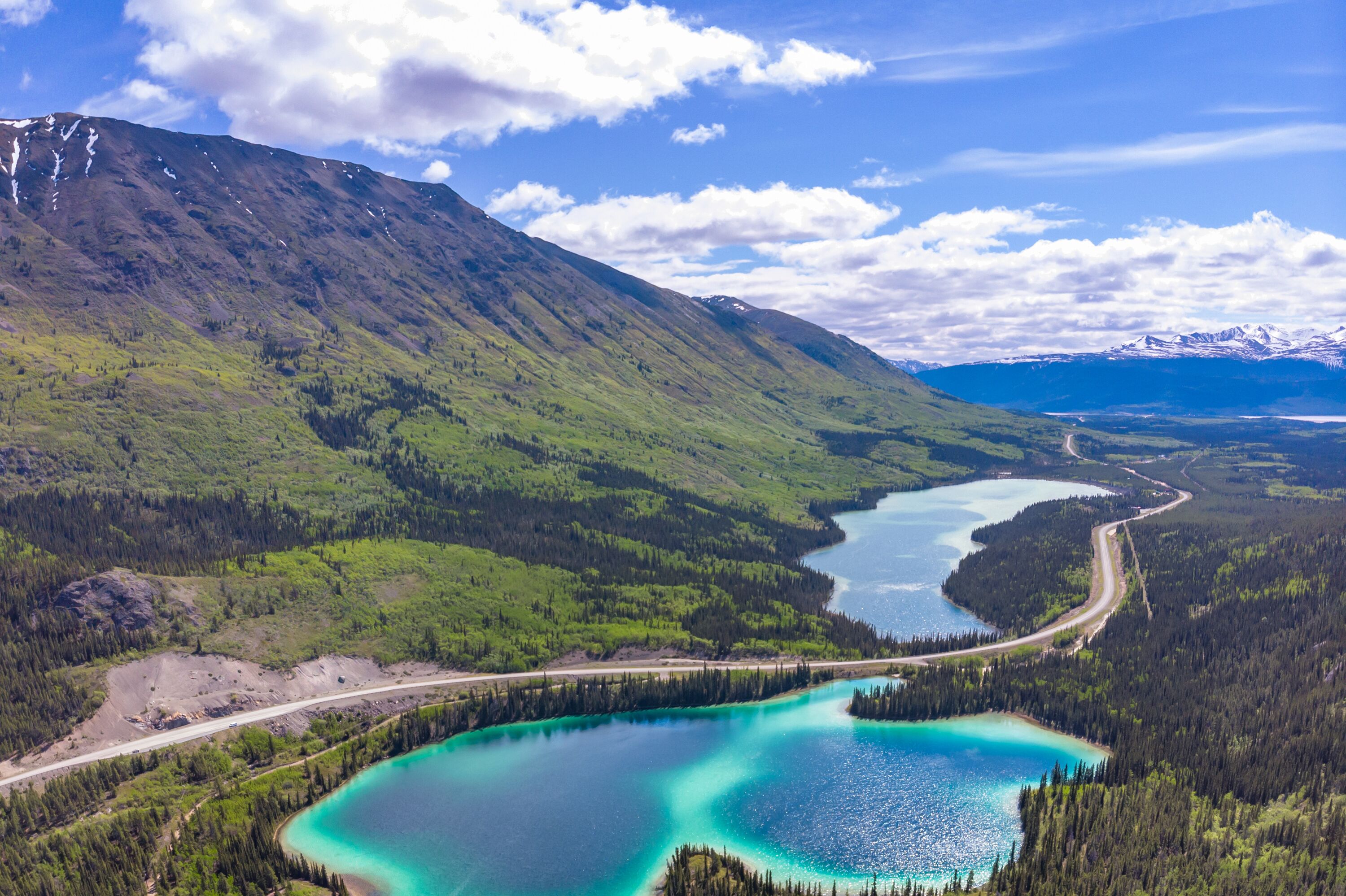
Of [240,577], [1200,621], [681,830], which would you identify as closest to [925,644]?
[1200,621]

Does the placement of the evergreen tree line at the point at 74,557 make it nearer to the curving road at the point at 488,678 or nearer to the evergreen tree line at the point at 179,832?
the curving road at the point at 488,678

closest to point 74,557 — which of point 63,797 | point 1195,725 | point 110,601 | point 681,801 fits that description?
point 110,601

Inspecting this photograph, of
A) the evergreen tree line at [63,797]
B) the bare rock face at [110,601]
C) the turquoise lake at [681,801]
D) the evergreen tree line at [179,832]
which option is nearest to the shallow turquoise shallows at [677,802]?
the turquoise lake at [681,801]

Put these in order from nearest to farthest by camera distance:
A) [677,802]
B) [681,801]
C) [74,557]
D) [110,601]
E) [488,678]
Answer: [677,802]
[681,801]
[110,601]
[488,678]
[74,557]

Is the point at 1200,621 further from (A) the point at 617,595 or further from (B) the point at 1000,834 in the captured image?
(A) the point at 617,595

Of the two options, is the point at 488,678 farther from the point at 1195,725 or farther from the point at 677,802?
the point at 1195,725

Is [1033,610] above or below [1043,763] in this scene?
above

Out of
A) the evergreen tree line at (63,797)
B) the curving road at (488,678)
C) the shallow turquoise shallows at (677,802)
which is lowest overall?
the shallow turquoise shallows at (677,802)
